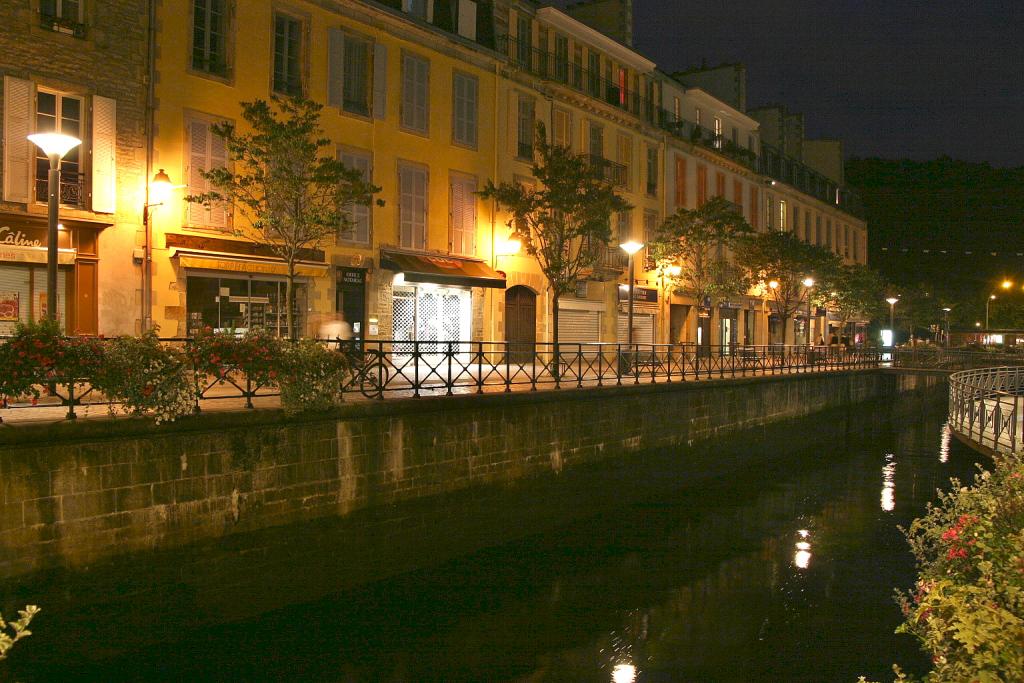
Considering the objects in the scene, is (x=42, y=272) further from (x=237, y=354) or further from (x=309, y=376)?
(x=309, y=376)

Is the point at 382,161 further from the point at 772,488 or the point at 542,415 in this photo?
the point at 772,488

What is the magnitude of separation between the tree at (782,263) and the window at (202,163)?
21.5 m

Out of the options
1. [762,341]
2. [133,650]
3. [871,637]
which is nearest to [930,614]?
[871,637]

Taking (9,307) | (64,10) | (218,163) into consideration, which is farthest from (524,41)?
(9,307)

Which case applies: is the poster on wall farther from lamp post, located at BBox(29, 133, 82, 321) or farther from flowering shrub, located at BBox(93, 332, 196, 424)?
flowering shrub, located at BBox(93, 332, 196, 424)

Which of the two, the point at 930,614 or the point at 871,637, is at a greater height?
the point at 930,614

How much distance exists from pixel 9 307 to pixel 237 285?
4485 mm

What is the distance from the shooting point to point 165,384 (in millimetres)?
9516

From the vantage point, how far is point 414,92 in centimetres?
2223

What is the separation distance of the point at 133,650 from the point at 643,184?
87.2ft

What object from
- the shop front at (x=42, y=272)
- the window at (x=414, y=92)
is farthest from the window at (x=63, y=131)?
the window at (x=414, y=92)

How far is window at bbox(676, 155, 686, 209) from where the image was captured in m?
34.7

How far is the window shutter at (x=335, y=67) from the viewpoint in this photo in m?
20.0

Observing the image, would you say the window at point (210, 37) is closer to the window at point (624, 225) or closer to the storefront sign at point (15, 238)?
the storefront sign at point (15, 238)
